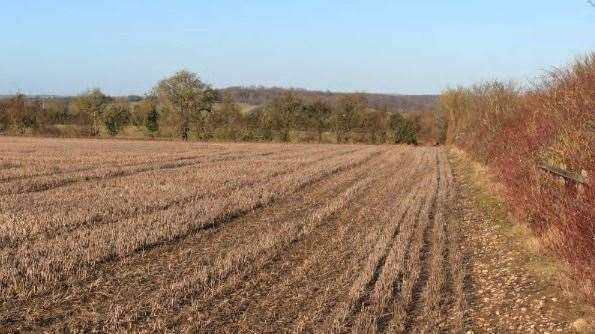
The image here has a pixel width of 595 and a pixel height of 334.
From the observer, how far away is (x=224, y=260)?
895 cm

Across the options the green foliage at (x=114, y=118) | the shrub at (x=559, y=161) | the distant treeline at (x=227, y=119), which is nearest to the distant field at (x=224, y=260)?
the shrub at (x=559, y=161)

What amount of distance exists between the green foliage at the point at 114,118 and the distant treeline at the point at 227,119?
13 centimetres

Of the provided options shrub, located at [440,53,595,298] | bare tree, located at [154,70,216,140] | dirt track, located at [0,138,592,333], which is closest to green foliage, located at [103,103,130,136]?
A: bare tree, located at [154,70,216,140]

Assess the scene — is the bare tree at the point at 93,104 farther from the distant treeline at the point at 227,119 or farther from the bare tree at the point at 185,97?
the bare tree at the point at 185,97

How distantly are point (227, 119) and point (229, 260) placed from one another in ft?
210

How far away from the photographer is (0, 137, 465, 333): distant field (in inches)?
258

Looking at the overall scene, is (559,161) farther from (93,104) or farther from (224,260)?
(93,104)

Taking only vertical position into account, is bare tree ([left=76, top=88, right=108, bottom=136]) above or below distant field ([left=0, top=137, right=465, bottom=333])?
above

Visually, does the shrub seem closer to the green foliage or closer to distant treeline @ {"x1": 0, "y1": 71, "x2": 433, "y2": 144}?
distant treeline @ {"x1": 0, "y1": 71, "x2": 433, "y2": 144}

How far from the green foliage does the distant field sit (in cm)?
5872

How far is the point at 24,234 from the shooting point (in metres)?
10.6

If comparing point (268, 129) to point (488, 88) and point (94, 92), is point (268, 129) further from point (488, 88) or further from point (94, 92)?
point (488, 88)

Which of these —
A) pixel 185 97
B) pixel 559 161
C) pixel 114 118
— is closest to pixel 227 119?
pixel 185 97

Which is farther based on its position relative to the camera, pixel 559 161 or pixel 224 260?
pixel 559 161
